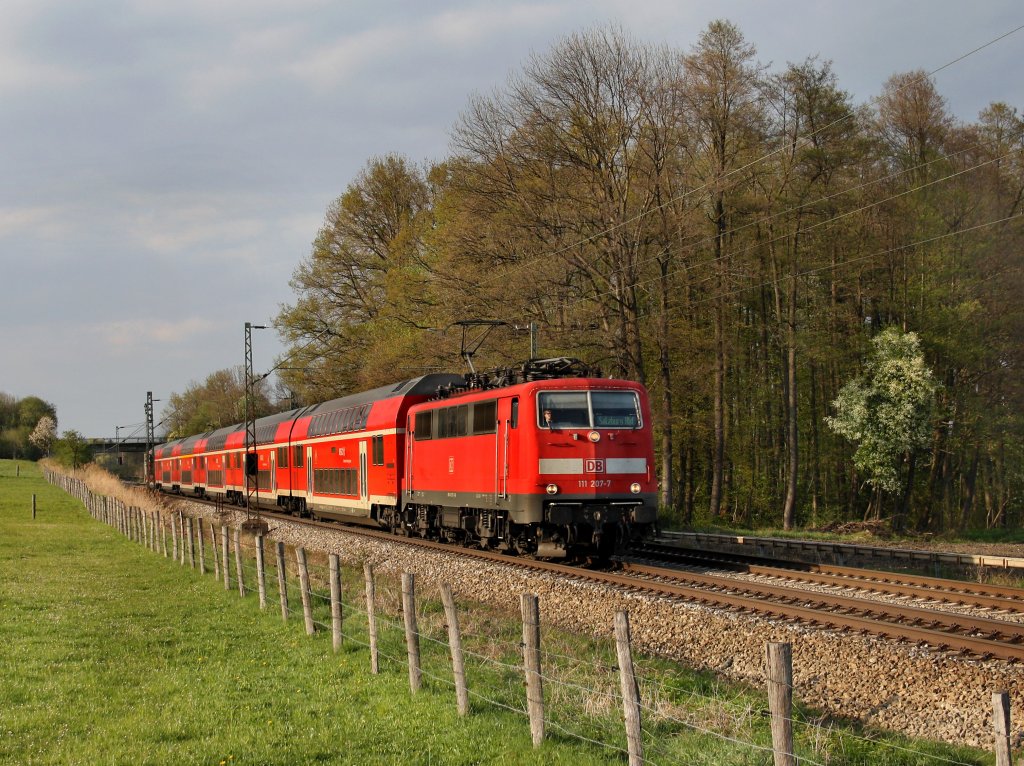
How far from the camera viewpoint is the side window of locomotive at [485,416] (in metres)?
19.0

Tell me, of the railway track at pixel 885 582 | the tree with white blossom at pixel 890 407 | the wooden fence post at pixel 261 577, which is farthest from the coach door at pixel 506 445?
the tree with white blossom at pixel 890 407

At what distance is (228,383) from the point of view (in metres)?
118

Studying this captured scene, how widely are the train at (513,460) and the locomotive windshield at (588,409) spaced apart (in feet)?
0.06

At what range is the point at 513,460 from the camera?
18031 millimetres

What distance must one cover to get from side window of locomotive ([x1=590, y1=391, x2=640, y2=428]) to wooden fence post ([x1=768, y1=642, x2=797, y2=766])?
12127 millimetres

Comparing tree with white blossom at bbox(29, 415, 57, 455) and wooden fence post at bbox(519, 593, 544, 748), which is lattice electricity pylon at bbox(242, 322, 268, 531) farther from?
tree with white blossom at bbox(29, 415, 57, 455)

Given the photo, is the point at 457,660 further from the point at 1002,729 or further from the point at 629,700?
the point at 1002,729

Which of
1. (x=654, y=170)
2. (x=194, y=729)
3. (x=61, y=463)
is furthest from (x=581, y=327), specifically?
(x=61, y=463)

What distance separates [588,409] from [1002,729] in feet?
43.6

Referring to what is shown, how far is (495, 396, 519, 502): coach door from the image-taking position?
18016mm

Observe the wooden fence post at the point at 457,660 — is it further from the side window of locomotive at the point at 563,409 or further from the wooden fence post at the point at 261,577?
the side window of locomotive at the point at 563,409

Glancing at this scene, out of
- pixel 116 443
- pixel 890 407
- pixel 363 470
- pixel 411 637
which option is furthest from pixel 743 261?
pixel 116 443

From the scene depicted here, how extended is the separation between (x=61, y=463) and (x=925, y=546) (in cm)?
7545

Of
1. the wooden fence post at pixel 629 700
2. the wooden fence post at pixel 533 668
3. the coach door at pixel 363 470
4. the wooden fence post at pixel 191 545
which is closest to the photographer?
the wooden fence post at pixel 629 700
